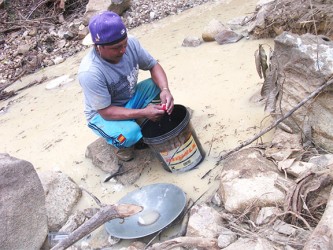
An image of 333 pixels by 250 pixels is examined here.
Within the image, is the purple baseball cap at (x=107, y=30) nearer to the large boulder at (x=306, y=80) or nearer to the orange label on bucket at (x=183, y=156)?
the orange label on bucket at (x=183, y=156)

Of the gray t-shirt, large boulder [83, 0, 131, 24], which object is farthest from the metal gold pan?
large boulder [83, 0, 131, 24]

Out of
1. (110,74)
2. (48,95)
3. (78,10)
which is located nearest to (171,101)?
(110,74)

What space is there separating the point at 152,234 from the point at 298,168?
40.6 inches

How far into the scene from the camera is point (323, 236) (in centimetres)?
187

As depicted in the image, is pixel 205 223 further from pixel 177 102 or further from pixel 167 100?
pixel 177 102

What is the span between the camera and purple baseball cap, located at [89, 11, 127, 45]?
110 inches

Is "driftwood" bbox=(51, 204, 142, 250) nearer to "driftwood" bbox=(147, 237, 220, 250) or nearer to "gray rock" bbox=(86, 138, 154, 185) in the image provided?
"driftwood" bbox=(147, 237, 220, 250)

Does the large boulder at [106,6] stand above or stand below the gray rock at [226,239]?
below

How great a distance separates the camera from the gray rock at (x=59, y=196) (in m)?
3.14

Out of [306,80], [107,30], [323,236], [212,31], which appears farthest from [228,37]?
[323,236]

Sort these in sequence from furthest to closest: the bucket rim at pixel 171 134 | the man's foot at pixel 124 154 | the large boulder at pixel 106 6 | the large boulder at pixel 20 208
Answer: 1. the large boulder at pixel 106 6
2. the man's foot at pixel 124 154
3. the bucket rim at pixel 171 134
4. the large boulder at pixel 20 208

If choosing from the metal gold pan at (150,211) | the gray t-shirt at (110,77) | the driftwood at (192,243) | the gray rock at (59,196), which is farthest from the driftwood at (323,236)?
the gray rock at (59,196)

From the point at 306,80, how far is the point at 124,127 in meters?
1.41

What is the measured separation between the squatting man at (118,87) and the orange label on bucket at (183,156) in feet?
0.94
